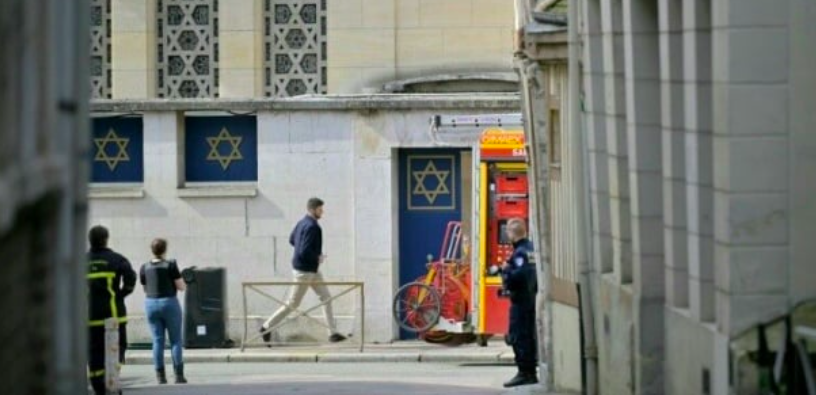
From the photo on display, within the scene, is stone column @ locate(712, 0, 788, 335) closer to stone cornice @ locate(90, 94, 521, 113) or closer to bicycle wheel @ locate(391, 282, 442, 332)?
bicycle wheel @ locate(391, 282, 442, 332)

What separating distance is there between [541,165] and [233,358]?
819cm

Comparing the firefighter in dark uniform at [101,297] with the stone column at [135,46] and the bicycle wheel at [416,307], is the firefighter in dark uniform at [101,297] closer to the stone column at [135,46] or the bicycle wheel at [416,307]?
the bicycle wheel at [416,307]

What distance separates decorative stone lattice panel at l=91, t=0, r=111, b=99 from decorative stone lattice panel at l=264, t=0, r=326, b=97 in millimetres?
2183

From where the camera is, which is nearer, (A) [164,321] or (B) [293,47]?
(A) [164,321]

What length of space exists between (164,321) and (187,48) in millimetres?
9623

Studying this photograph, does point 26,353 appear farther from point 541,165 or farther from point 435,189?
point 435,189

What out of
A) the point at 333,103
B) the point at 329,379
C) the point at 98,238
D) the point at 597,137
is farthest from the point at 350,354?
the point at 597,137

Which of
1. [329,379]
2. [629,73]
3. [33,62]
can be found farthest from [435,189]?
[33,62]

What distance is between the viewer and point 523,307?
2147cm

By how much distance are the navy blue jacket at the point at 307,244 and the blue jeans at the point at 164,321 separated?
570cm

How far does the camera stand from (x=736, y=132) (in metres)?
13.2

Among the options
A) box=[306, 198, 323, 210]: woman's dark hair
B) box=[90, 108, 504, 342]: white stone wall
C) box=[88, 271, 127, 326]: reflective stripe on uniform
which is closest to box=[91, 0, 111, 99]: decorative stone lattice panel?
box=[90, 108, 504, 342]: white stone wall

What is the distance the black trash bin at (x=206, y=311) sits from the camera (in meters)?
28.5

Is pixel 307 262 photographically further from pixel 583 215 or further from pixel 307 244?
pixel 583 215
